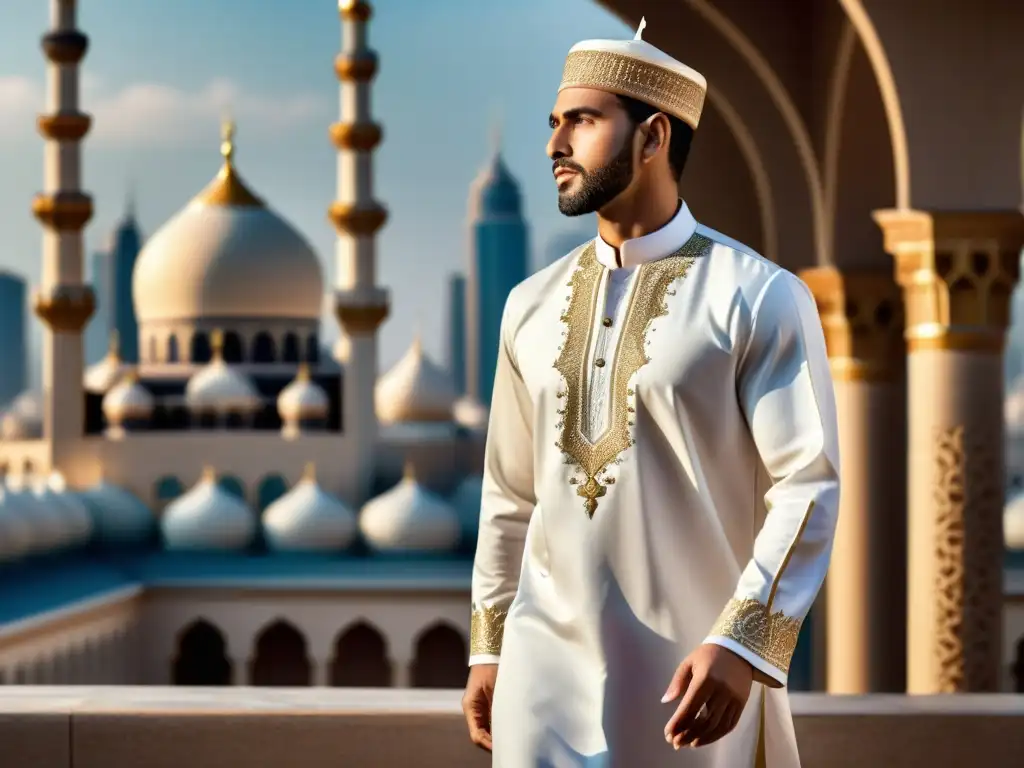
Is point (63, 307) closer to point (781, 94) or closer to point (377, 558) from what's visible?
point (377, 558)

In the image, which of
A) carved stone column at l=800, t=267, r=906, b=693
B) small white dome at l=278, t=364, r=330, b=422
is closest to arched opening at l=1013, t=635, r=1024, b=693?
carved stone column at l=800, t=267, r=906, b=693

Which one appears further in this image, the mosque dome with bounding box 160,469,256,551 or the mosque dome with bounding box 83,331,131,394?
the mosque dome with bounding box 83,331,131,394

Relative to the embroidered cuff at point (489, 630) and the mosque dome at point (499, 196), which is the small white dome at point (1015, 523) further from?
the mosque dome at point (499, 196)

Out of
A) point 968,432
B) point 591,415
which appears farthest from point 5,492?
point 591,415

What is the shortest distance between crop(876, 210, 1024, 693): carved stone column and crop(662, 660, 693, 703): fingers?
3513 millimetres

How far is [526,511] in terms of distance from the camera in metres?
1.85

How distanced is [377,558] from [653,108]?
1391 centimetres

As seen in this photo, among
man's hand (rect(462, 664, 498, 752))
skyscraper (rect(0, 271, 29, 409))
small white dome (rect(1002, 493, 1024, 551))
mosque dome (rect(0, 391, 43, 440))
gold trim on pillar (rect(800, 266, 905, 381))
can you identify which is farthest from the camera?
skyscraper (rect(0, 271, 29, 409))

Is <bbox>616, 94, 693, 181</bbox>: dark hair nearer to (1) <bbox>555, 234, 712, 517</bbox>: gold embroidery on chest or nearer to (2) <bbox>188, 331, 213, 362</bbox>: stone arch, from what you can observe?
(1) <bbox>555, 234, 712, 517</bbox>: gold embroidery on chest

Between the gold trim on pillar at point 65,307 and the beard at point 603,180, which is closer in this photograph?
the beard at point 603,180

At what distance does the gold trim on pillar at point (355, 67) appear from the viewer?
17219 millimetres

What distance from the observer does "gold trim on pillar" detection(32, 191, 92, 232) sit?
16.8 meters

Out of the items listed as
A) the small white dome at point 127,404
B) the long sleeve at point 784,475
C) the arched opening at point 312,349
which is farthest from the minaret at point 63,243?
the long sleeve at point 784,475

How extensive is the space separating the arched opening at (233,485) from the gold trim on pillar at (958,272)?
13.1 m
